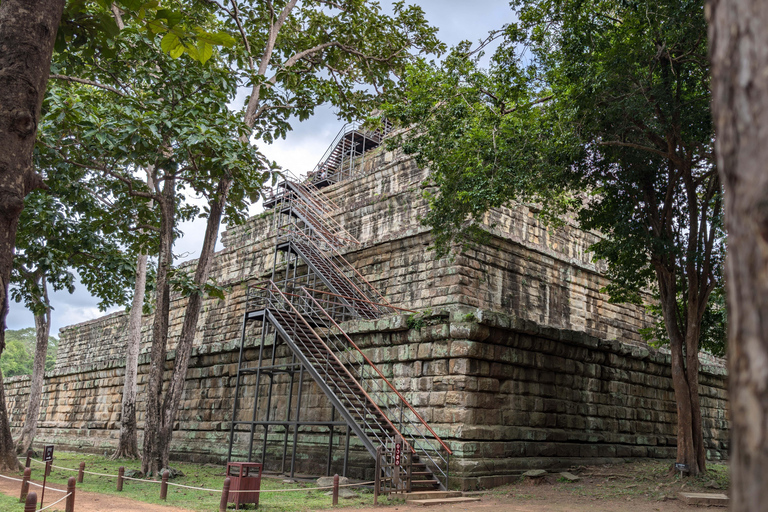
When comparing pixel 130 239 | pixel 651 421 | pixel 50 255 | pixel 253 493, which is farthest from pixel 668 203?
pixel 50 255

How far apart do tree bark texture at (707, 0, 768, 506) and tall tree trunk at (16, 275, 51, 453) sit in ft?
74.4

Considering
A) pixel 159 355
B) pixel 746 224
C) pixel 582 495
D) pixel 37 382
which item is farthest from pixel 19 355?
pixel 746 224

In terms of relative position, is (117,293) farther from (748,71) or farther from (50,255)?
(748,71)

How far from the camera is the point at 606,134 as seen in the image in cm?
1208

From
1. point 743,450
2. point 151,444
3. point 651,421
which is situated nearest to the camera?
point 743,450

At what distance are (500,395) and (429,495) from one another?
3026mm

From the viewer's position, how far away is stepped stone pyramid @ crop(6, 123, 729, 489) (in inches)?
486

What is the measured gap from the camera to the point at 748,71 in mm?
1396

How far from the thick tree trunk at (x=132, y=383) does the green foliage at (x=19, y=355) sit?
52205 mm

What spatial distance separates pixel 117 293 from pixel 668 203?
17.0m

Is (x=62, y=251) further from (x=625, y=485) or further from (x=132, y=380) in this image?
(x=625, y=485)

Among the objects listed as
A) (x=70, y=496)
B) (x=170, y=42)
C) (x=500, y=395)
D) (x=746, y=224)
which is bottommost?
(x=70, y=496)

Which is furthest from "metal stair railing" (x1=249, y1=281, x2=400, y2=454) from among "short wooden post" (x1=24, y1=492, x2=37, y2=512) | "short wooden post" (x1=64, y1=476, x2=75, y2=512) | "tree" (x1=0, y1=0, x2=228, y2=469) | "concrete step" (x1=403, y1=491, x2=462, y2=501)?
"tree" (x1=0, y1=0, x2=228, y2=469)

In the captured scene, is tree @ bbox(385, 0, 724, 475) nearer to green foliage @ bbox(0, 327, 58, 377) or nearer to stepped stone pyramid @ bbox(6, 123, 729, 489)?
stepped stone pyramid @ bbox(6, 123, 729, 489)
